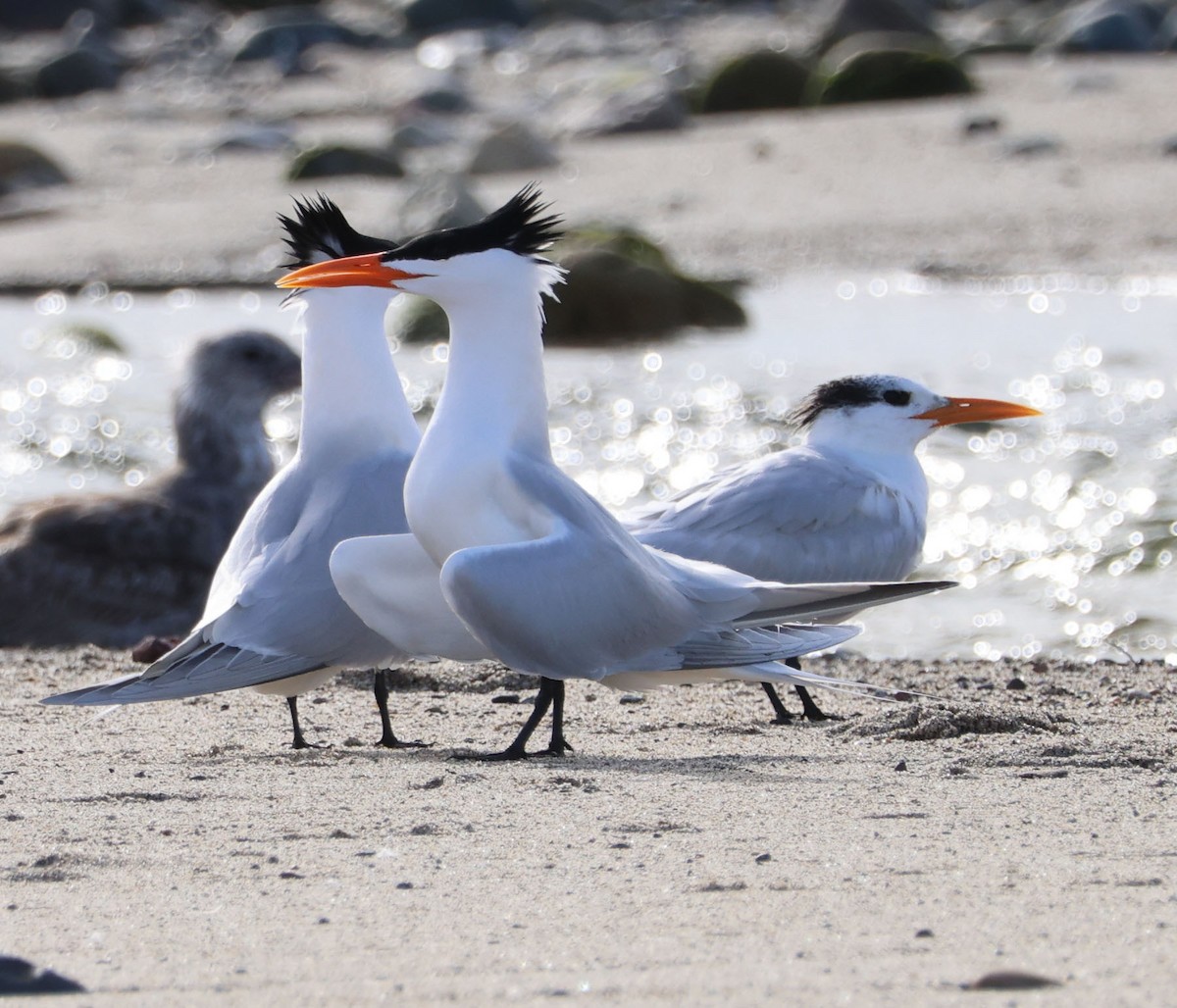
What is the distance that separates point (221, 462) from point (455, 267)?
9.04 feet

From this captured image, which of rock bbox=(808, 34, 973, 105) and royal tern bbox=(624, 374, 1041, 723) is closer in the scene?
royal tern bbox=(624, 374, 1041, 723)

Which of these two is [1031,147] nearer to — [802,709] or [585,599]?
[802,709]

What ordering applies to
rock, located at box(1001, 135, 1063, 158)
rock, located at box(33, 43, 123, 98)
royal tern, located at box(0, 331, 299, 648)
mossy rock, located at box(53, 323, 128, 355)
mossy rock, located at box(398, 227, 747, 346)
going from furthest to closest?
rock, located at box(33, 43, 123, 98), rock, located at box(1001, 135, 1063, 158), mossy rock, located at box(398, 227, 747, 346), mossy rock, located at box(53, 323, 128, 355), royal tern, located at box(0, 331, 299, 648)

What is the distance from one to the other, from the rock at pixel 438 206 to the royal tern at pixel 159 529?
753cm

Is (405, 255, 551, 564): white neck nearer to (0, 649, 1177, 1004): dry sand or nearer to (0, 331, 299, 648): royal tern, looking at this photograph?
(0, 649, 1177, 1004): dry sand

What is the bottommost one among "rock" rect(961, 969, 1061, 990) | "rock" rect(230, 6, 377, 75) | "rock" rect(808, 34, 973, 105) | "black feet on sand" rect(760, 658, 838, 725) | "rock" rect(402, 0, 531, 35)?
"black feet on sand" rect(760, 658, 838, 725)

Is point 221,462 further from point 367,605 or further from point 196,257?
point 196,257

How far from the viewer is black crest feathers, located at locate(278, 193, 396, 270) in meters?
5.65

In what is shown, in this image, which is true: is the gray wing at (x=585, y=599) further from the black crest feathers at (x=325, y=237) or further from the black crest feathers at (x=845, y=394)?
the black crest feathers at (x=845, y=394)

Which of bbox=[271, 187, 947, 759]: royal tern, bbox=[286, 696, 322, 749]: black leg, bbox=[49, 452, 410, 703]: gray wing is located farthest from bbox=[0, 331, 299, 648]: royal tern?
bbox=[271, 187, 947, 759]: royal tern

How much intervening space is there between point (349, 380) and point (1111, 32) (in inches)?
863

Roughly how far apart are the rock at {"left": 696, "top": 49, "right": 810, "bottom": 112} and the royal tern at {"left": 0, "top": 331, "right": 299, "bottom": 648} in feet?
51.5

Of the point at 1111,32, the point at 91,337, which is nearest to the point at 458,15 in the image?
the point at 1111,32

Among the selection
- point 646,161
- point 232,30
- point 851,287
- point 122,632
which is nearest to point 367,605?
point 122,632
